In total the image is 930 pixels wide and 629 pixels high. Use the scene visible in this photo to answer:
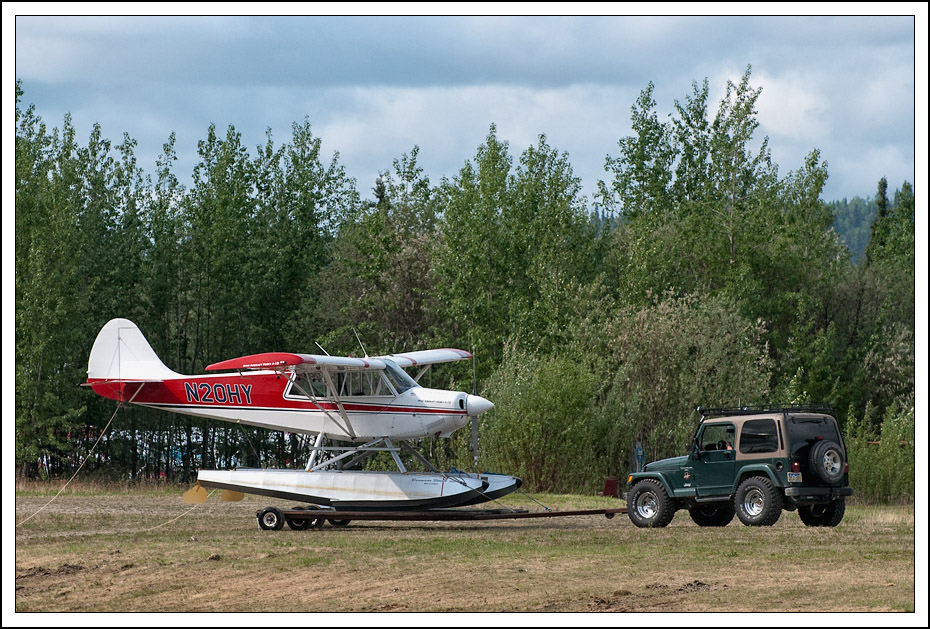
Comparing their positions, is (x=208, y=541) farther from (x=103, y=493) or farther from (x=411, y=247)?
(x=411, y=247)

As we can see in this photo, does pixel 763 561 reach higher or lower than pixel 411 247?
lower

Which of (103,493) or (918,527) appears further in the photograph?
(103,493)

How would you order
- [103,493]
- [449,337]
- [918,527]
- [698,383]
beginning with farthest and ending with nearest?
1. [449,337]
2. [698,383]
3. [103,493]
4. [918,527]

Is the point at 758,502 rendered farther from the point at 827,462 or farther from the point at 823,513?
the point at 823,513

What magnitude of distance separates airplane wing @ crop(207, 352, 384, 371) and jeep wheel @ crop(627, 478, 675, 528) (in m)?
4.80

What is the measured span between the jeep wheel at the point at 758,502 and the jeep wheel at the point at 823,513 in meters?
1.11

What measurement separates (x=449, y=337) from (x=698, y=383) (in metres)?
9.89

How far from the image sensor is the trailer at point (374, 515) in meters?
17.7

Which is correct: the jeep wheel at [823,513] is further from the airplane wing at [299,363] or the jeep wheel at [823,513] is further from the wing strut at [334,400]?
the wing strut at [334,400]

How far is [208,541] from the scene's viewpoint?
15984 mm

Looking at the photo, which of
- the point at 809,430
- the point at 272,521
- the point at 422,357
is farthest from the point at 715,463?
the point at 272,521

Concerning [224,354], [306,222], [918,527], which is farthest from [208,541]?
[306,222]

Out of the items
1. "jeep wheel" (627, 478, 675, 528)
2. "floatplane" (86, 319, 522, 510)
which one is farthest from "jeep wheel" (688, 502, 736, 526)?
"floatplane" (86, 319, 522, 510)

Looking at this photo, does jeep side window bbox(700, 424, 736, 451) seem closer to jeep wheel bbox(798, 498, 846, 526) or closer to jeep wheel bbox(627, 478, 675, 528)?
jeep wheel bbox(627, 478, 675, 528)
